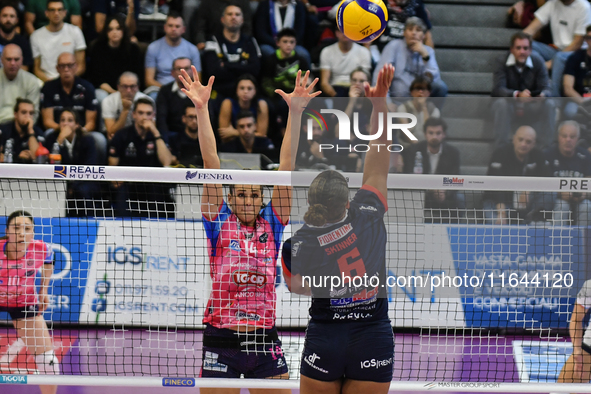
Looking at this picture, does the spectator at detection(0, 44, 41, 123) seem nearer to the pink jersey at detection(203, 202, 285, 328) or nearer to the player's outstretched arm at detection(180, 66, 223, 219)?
the player's outstretched arm at detection(180, 66, 223, 219)

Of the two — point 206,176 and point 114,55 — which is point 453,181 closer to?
point 206,176

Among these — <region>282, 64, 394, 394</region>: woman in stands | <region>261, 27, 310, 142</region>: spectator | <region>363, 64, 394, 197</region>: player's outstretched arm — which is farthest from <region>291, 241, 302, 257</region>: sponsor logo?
<region>261, 27, 310, 142</region>: spectator

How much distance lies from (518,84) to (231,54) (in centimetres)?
439

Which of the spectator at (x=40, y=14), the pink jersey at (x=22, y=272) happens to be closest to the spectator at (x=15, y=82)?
the spectator at (x=40, y=14)

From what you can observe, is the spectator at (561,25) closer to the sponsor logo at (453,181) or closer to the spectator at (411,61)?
the spectator at (411,61)

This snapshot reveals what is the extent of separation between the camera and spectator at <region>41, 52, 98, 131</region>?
9.28 m

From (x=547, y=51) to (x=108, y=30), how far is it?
22.9ft

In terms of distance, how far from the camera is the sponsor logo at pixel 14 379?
5.12 metres

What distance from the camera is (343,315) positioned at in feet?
13.0

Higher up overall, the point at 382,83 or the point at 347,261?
the point at 382,83

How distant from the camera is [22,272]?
6.64 metres

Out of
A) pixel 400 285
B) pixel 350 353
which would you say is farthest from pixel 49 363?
pixel 350 353

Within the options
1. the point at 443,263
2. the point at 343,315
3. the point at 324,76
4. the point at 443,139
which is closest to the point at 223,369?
the point at 343,315

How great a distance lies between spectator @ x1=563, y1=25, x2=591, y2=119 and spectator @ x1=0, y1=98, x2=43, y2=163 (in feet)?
25.8
